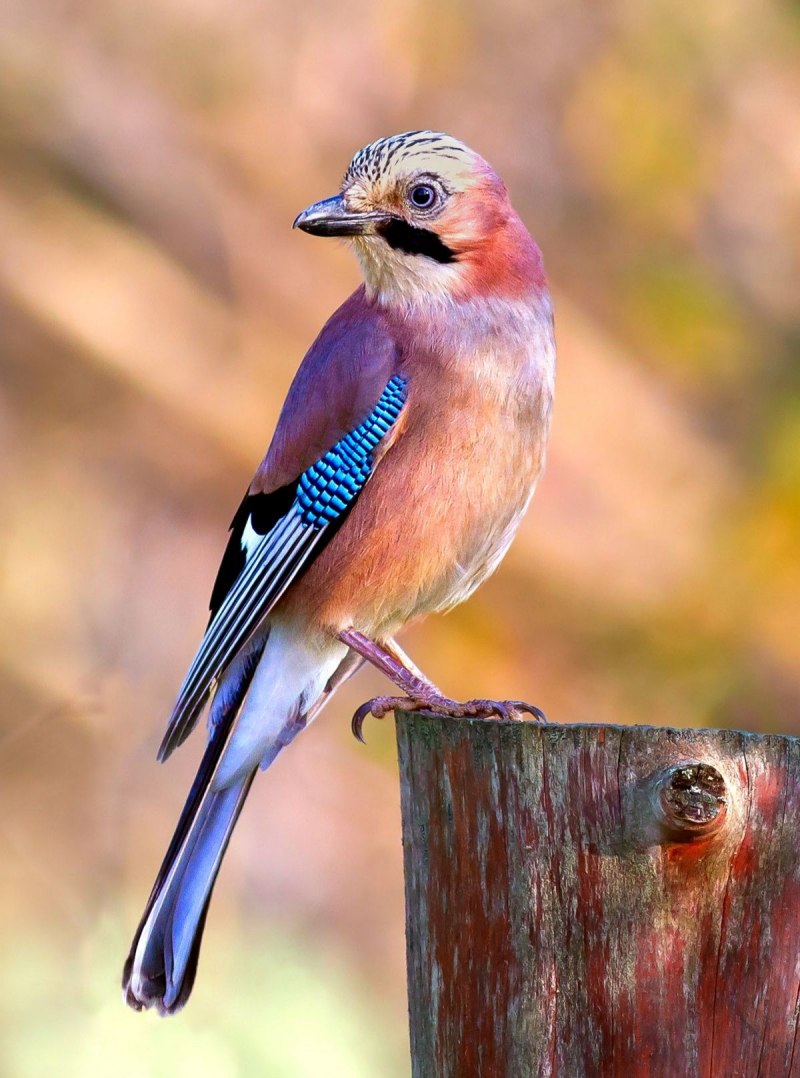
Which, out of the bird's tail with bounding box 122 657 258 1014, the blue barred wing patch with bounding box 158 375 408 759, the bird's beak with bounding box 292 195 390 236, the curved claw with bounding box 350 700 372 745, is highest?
the bird's beak with bounding box 292 195 390 236

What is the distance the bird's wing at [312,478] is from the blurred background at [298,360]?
323 cm

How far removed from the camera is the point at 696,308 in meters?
7.57

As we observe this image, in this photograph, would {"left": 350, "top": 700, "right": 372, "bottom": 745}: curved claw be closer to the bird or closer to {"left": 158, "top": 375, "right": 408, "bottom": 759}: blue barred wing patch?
the bird

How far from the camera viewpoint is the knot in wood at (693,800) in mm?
2311

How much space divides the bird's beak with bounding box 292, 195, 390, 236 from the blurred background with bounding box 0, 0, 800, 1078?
11.9 ft

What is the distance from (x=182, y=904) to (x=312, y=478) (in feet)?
3.58

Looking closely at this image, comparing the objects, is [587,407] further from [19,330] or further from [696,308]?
[19,330]

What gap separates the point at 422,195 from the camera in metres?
3.66

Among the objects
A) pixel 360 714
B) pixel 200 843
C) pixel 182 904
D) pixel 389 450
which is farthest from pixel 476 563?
pixel 182 904

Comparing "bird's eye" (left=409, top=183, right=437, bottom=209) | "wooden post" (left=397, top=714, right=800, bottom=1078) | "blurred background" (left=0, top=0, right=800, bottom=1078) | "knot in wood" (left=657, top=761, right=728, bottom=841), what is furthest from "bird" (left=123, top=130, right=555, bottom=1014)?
"blurred background" (left=0, top=0, right=800, bottom=1078)

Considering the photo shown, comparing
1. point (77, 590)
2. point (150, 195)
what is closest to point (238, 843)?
point (77, 590)

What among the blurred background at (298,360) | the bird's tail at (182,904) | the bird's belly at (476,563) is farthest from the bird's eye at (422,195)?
the blurred background at (298,360)

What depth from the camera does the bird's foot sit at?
3.33 m

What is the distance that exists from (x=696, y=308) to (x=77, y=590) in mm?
3345
